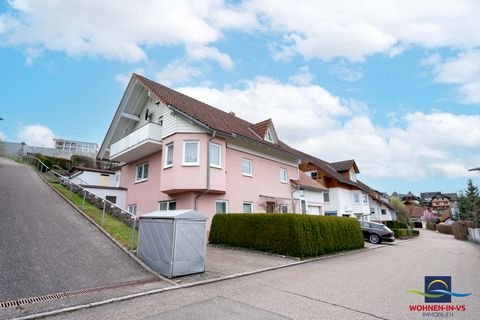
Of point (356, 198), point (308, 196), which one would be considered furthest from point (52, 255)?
Answer: point (356, 198)

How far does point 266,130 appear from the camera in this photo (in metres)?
20.4

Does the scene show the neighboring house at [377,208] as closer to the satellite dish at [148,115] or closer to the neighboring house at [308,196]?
the neighboring house at [308,196]

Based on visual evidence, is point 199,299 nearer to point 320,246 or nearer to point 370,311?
point 370,311

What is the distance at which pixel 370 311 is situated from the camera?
524 centimetres

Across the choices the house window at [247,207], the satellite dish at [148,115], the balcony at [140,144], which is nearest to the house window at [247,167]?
the house window at [247,207]

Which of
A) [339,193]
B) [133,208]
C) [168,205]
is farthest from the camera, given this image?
[339,193]

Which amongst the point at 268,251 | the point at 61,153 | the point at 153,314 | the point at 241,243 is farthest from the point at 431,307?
the point at 61,153

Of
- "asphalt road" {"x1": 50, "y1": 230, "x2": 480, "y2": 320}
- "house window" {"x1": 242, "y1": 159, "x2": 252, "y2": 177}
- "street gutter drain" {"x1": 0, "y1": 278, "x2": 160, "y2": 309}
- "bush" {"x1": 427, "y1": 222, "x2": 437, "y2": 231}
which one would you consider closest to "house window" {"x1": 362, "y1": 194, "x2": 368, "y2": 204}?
"house window" {"x1": 242, "y1": 159, "x2": 252, "y2": 177}

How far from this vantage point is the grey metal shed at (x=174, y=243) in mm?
7352

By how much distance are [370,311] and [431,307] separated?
4.99 ft

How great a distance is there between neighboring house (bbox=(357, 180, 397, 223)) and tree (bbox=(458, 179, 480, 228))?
11.0 metres

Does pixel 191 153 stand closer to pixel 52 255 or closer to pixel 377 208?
pixel 52 255

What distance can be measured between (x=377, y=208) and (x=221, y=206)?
4045 centimetres

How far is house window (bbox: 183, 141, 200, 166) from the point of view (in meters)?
14.6
